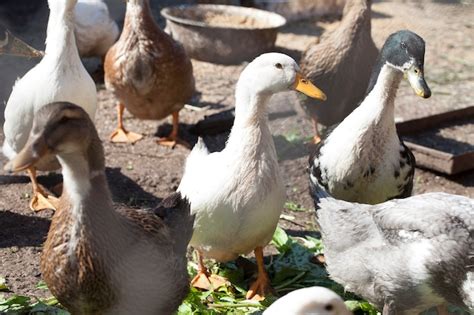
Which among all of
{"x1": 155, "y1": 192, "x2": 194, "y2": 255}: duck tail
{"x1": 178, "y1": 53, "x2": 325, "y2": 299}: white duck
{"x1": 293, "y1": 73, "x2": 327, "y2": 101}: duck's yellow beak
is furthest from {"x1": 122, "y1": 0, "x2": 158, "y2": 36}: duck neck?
{"x1": 155, "y1": 192, "x2": 194, "y2": 255}: duck tail

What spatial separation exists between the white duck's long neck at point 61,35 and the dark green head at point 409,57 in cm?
168

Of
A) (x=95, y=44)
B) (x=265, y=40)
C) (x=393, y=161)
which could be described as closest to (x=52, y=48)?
(x=393, y=161)

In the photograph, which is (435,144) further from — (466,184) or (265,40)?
(265,40)

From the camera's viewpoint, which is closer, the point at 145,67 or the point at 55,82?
the point at 55,82

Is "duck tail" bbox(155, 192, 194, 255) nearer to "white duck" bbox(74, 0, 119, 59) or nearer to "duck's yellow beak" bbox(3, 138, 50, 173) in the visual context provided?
"duck's yellow beak" bbox(3, 138, 50, 173)

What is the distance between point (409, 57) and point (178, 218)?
4.84 ft

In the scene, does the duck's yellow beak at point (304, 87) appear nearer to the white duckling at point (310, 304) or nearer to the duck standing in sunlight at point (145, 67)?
the white duckling at point (310, 304)

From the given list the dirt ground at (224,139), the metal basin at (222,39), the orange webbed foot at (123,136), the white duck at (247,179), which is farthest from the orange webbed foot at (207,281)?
the metal basin at (222,39)

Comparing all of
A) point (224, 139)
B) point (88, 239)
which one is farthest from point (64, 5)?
point (224, 139)

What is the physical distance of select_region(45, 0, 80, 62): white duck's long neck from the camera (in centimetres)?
397

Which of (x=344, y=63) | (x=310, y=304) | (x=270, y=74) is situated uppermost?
(x=270, y=74)

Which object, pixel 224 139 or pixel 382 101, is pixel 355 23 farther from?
pixel 382 101

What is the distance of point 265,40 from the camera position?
743 cm

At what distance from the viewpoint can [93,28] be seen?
6664mm
